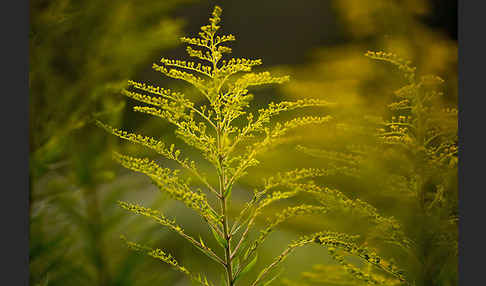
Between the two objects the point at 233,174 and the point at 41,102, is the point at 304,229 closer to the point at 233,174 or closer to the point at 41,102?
the point at 233,174

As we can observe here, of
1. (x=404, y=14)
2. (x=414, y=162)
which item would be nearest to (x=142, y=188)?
(x=414, y=162)

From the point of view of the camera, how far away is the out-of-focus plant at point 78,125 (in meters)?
1.34

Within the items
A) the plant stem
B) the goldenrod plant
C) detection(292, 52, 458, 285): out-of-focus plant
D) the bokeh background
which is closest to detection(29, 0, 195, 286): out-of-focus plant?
the bokeh background

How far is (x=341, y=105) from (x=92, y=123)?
2.37 ft

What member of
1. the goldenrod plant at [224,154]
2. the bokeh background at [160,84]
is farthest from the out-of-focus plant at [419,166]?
the goldenrod plant at [224,154]

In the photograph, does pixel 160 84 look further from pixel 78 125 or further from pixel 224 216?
pixel 224 216

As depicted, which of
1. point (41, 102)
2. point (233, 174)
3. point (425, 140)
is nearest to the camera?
point (233, 174)

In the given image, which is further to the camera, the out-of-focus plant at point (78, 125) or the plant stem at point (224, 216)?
the out-of-focus plant at point (78, 125)

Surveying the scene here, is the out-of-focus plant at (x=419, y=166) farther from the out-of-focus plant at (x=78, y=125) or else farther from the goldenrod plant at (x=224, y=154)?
the out-of-focus plant at (x=78, y=125)

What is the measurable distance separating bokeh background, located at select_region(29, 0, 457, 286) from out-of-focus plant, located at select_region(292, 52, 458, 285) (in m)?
0.01

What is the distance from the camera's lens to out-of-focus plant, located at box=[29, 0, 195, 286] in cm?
134

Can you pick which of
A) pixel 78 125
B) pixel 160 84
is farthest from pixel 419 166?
pixel 78 125

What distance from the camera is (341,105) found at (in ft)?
4.46

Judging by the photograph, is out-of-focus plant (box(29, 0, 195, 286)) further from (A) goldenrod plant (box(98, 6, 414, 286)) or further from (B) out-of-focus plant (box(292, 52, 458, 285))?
(B) out-of-focus plant (box(292, 52, 458, 285))
